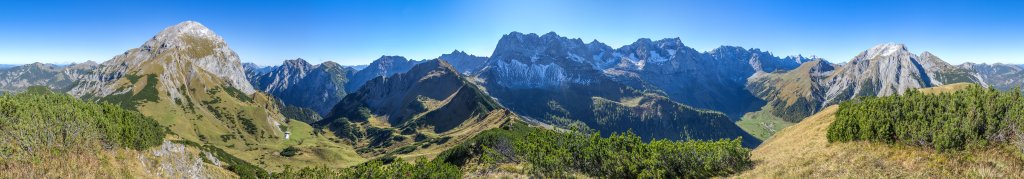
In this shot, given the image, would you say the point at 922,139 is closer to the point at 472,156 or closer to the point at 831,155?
the point at 831,155

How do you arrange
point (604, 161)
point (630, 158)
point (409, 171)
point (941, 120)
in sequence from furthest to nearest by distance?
point (409, 171) → point (630, 158) → point (604, 161) → point (941, 120)

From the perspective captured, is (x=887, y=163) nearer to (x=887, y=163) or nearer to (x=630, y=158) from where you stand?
(x=887, y=163)

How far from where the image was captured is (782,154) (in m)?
59.8

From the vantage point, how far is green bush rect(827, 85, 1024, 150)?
4197cm

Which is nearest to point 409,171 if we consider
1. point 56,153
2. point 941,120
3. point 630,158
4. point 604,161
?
point 604,161

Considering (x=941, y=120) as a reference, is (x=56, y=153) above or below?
below

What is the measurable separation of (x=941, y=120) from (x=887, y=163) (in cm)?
884

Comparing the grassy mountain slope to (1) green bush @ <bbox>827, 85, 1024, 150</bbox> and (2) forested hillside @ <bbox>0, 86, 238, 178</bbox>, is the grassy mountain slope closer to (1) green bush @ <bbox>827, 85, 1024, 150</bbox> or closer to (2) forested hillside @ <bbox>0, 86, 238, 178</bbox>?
(1) green bush @ <bbox>827, 85, 1024, 150</bbox>

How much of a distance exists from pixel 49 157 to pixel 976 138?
77022 mm

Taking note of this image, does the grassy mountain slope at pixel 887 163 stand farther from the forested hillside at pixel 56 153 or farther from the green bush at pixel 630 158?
the forested hillside at pixel 56 153

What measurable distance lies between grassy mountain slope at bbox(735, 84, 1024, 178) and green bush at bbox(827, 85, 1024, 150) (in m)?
1.31

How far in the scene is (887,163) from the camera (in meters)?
42.3

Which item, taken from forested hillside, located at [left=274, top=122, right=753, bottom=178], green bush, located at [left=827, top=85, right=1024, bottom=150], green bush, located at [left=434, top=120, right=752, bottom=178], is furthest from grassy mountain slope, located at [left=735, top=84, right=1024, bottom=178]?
forested hillside, located at [left=274, top=122, right=753, bottom=178]

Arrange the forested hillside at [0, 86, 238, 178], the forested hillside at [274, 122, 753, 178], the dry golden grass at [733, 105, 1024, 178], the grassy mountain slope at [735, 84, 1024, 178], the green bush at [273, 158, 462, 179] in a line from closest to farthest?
1. the forested hillside at [0, 86, 238, 178]
2. the dry golden grass at [733, 105, 1024, 178]
3. the grassy mountain slope at [735, 84, 1024, 178]
4. the forested hillside at [274, 122, 753, 178]
5. the green bush at [273, 158, 462, 179]
